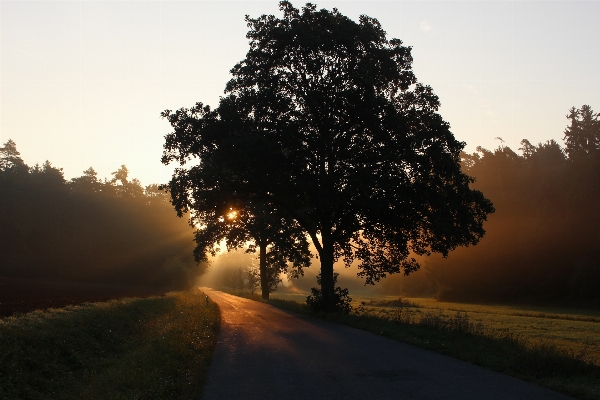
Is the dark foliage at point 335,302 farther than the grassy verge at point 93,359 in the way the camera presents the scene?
Yes

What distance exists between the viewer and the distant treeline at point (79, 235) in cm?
8525

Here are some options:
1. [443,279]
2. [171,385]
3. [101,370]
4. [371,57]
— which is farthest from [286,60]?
[443,279]

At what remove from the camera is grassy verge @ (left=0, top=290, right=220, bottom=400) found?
1049 cm

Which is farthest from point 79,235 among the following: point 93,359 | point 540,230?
point 93,359

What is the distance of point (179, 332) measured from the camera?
18047 mm

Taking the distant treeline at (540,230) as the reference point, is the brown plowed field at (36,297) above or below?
below

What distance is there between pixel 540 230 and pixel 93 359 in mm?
61481

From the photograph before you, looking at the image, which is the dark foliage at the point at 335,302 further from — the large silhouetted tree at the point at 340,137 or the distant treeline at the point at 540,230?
the distant treeline at the point at 540,230

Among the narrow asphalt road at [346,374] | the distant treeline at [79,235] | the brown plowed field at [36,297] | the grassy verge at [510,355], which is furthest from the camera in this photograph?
the distant treeline at [79,235]

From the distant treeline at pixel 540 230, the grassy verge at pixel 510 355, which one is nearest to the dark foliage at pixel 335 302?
the grassy verge at pixel 510 355

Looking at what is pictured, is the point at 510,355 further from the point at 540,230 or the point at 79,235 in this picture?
the point at 79,235

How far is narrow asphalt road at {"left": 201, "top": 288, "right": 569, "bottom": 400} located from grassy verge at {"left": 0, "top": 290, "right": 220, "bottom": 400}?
2.41 ft

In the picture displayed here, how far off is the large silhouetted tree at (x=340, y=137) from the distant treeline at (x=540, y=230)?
1533 inches

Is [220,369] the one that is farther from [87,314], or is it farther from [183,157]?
[183,157]
